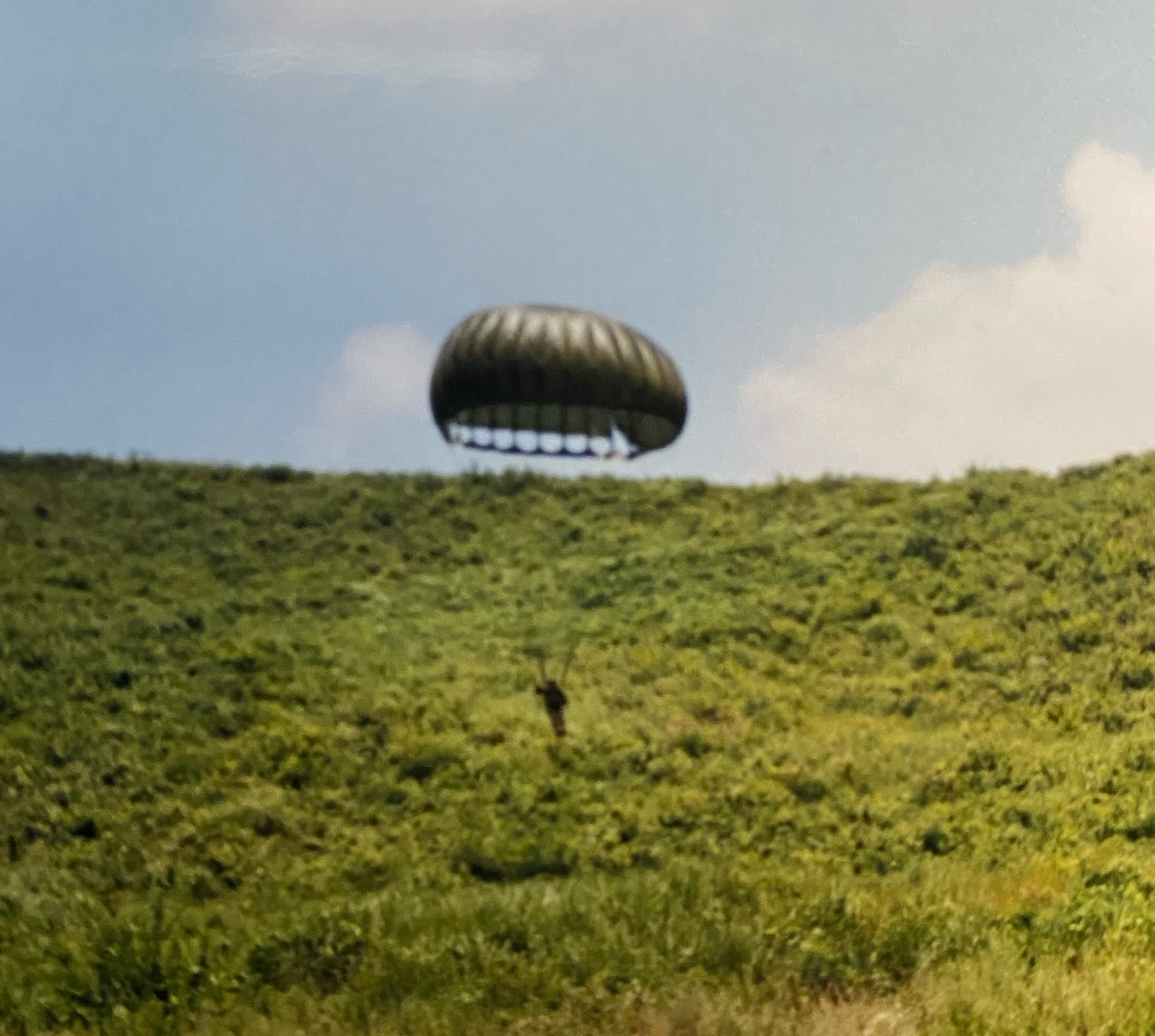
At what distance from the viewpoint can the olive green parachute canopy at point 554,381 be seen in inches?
1528

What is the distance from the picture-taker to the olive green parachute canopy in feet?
127

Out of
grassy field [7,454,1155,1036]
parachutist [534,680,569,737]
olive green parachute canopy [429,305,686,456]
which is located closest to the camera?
grassy field [7,454,1155,1036]

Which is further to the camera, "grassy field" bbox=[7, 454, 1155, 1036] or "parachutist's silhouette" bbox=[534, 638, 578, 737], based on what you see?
"parachutist's silhouette" bbox=[534, 638, 578, 737]

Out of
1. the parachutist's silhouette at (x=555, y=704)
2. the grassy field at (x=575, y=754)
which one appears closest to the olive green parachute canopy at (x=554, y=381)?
the grassy field at (x=575, y=754)

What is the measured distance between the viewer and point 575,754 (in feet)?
63.2

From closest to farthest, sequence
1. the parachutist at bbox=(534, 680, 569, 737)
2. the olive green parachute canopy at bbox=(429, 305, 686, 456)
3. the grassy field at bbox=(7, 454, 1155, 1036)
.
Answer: the grassy field at bbox=(7, 454, 1155, 1036)
the parachutist at bbox=(534, 680, 569, 737)
the olive green parachute canopy at bbox=(429, 305, 686, 456)

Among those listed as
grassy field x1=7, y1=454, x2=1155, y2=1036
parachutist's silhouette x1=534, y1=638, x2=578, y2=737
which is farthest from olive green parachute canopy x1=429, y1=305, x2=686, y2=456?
parachutist's silhouette x1=534, y1=638, x2=578, y2=737

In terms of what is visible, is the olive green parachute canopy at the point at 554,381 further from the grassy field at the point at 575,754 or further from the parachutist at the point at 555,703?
the parachutist at the point at 555,703

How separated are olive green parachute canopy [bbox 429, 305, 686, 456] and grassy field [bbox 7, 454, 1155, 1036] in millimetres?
2432

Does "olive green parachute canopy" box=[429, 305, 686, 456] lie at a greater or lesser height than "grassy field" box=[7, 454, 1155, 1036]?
greater

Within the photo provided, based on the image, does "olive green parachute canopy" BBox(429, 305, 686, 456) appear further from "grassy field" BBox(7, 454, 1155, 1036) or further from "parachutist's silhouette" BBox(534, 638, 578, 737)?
"parachutist's silhouette" BBox(534, 638, 578, 737)

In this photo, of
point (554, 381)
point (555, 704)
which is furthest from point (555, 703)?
point (554, 381)

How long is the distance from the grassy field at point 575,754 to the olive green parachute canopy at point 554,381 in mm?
2432

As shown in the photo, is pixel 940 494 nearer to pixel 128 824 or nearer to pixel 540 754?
pixel 540 754
